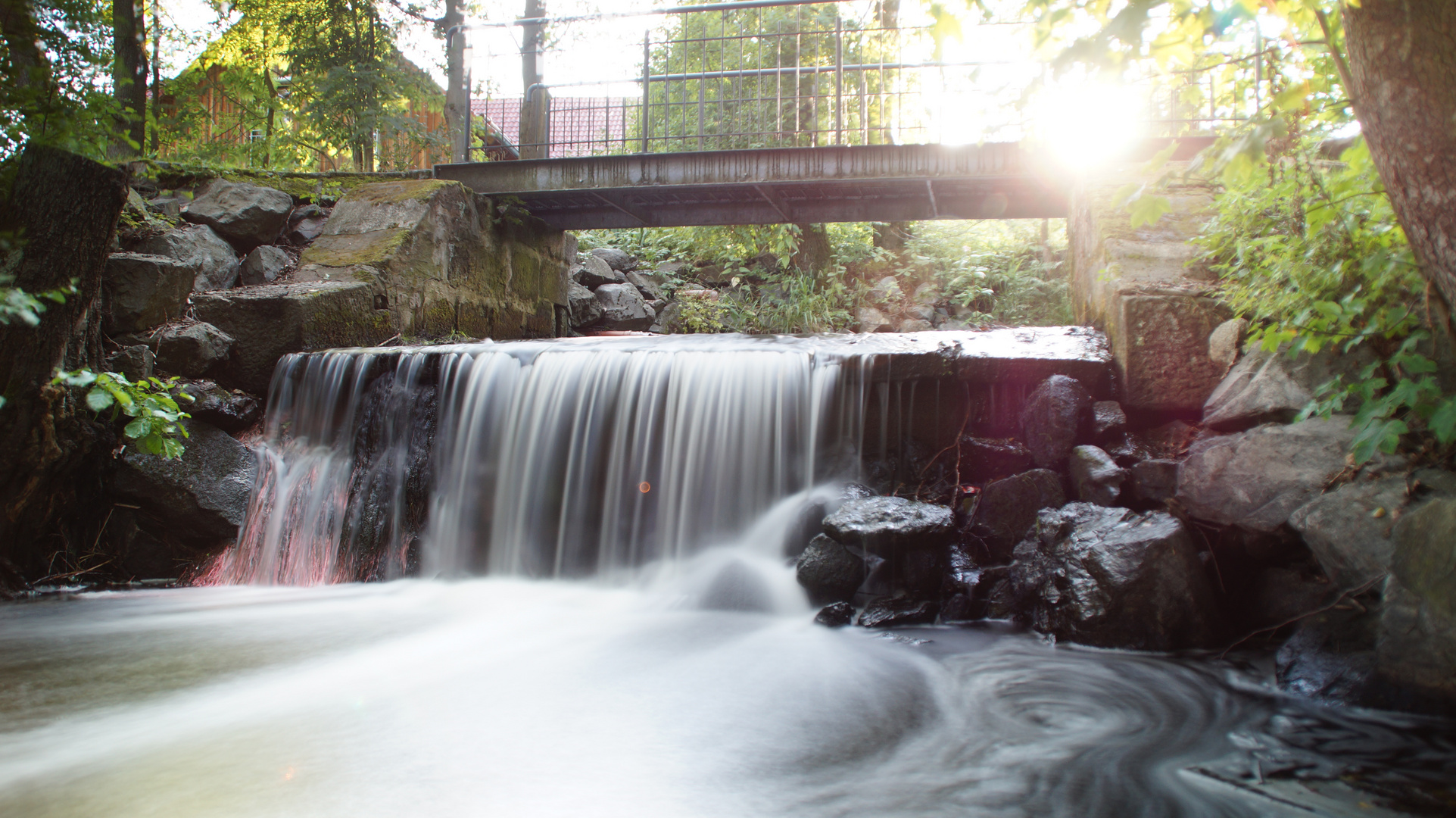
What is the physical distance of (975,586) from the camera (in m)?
4.24

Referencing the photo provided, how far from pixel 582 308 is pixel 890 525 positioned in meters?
8.54

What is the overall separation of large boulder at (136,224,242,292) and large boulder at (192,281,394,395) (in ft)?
1.34

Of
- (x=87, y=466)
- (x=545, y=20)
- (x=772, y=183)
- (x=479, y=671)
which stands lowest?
(x=479, y=671)

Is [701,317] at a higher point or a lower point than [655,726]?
higher

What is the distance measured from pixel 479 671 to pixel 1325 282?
4131mm

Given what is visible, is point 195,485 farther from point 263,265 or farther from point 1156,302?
point 1156,302

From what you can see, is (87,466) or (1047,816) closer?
(1047,816)

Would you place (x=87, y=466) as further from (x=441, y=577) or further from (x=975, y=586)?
(x=975, y=586)

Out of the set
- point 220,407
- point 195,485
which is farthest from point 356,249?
point 195,485

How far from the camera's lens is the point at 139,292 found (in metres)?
5.97

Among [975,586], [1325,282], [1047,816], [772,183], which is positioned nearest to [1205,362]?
[1325,282]

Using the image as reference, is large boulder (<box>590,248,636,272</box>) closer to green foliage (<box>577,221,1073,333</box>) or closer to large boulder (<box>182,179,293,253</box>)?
green foliage (<box>577,221,1073,333</box>)

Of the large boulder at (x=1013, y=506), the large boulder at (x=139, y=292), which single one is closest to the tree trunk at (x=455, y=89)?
the large boulder at (x=139, y=292)

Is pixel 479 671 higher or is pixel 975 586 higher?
pixel 975 586
